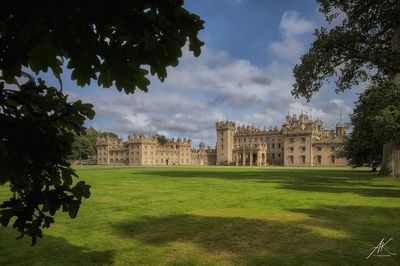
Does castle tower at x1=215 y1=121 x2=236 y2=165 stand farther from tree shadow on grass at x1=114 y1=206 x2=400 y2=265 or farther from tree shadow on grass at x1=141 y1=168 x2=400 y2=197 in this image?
tree shadow on grass at x1=114 y1=206 x2=400 y2=265

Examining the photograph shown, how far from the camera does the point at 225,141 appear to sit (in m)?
135

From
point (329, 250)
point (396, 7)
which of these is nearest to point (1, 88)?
point (329, 250)

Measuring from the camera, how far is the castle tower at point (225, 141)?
13188cm

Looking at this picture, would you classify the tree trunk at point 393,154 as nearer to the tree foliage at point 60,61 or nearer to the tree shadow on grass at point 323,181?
the tree shadow on grass at point 323,181

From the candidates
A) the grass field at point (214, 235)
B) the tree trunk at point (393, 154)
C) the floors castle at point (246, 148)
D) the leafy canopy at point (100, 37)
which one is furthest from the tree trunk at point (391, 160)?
the floors castle at point (246, 148)

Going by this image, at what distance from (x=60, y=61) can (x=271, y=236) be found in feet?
20.9

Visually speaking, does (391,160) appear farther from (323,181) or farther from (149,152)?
(149,152)

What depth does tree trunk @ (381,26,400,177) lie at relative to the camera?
25703mm

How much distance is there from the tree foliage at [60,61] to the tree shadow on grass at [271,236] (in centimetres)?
401

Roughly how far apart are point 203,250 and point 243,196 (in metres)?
9.32

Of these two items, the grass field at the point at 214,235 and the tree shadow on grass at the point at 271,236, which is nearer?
the grass field at the point at 214,235

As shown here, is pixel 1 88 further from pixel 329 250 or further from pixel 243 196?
pixel 243 196

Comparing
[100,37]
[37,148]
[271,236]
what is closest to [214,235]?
[271,236]

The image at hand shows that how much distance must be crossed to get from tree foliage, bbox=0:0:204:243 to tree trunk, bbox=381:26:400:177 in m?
24.5
